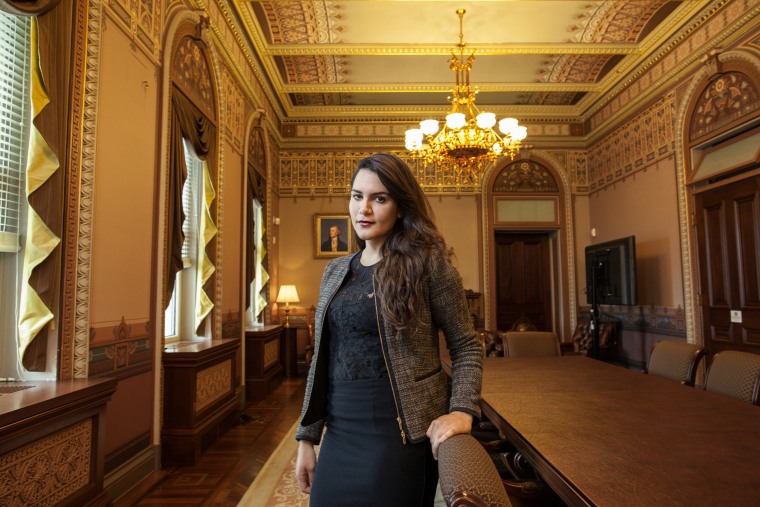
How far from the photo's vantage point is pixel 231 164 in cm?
540

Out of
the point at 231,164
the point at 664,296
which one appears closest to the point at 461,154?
the point at 231,164

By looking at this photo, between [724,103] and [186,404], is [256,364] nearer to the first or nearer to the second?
[186,404]

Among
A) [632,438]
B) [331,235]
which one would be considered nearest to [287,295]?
[331,235]

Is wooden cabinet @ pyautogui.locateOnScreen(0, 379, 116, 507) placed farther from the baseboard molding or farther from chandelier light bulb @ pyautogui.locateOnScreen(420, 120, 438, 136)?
chandelier light bulb @ pyautogui.locateOnScreen(420, 120, 438, 136)

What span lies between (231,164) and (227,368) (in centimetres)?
225

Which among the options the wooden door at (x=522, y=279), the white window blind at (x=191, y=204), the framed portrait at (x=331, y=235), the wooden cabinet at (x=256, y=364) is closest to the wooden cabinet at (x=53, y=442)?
the white window blind at (x=191, y=204)

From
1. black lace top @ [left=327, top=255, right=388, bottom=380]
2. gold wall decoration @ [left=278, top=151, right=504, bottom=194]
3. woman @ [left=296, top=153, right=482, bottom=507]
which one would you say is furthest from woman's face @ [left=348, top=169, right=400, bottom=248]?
gold wall decoration @ [left=278, top=151, right=504, bottom=194]

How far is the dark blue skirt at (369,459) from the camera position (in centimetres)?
113

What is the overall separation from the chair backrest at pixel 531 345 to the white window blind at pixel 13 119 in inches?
137

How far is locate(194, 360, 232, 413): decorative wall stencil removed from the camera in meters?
3.84

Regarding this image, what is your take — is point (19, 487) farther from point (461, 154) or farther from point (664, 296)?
point (664, 296)

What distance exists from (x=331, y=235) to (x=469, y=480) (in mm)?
7657

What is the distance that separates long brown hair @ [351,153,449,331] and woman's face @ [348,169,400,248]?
0.05ft

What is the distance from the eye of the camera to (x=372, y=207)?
1.25 meters
